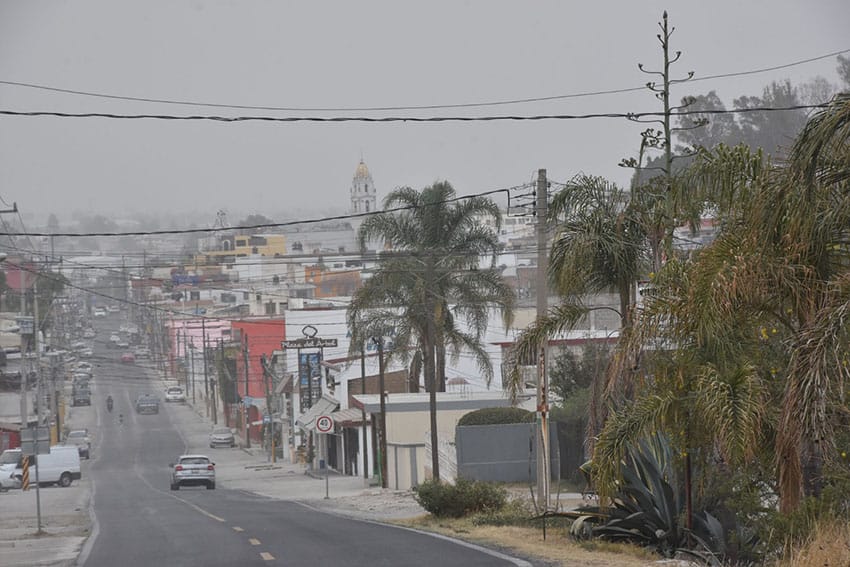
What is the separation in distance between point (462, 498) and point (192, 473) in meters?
28.0

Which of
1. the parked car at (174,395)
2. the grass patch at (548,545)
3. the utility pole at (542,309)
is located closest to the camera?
the grass patch at (548,545)

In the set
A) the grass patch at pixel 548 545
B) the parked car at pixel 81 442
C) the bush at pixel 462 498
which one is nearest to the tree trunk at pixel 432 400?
the bush at pixel 462 498

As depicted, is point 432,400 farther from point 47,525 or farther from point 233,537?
point 233,537

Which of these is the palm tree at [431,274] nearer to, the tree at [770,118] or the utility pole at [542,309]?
the utility pole at [542,309]

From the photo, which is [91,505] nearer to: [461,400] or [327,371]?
[461,400]

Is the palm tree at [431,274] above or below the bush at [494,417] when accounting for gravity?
above

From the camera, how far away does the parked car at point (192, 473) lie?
Result: 4728 centimetres

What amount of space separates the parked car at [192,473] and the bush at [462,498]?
27.4 meters

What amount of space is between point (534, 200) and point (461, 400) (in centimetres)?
1923

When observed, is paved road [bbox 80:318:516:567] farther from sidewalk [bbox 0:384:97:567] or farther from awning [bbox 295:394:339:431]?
awning [bbox 295:394:339:431]

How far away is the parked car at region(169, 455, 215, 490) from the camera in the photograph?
4728 cm

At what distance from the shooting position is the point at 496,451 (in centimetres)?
3791

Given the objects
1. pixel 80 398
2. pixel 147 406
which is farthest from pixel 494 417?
pixel 80 398

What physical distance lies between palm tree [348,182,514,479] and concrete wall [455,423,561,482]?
628cm
